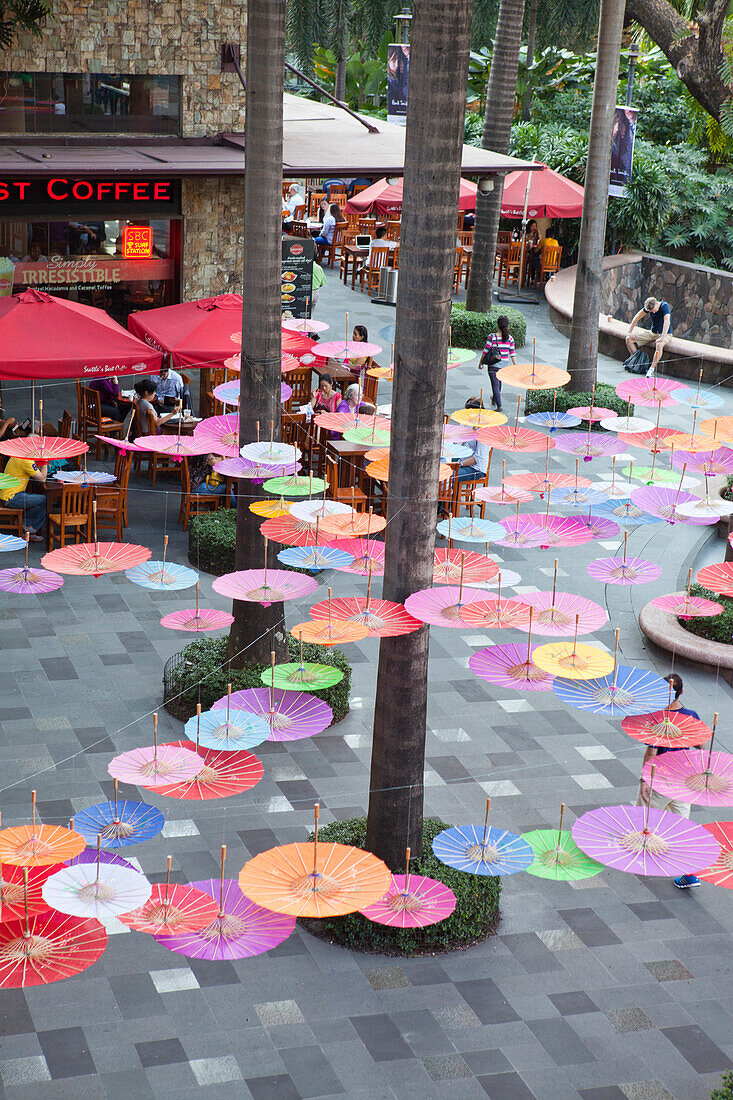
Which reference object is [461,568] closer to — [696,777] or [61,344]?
[696,777]

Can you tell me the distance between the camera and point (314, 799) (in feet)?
37.3

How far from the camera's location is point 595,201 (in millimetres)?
20156

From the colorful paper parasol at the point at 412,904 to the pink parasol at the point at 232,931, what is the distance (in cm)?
60

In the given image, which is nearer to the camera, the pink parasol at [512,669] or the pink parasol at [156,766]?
the pink parasol at [156,766]

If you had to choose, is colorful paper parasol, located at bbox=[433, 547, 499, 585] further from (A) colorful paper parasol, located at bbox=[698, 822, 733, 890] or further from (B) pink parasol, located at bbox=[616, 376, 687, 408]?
(B) pink parasol, located at bbox=[616, 376, 687, 408]

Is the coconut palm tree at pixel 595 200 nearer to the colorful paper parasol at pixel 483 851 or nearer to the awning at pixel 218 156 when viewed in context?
the awning at pixel 218 156

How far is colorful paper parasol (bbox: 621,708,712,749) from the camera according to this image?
8.98m

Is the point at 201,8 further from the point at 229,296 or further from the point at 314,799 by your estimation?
the point at 314,799

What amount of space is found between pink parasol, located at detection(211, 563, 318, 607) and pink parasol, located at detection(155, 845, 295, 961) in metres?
2.89

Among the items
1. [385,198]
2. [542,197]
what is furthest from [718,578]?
[542,197]

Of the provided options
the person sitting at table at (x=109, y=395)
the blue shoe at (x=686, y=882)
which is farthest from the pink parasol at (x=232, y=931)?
the person sitting at table at (x=109, y=395)

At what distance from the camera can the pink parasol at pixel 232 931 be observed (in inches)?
278

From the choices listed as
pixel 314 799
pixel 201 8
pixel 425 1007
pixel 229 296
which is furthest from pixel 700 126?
pixel 425 1007

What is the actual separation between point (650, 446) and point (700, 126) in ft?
71.3
